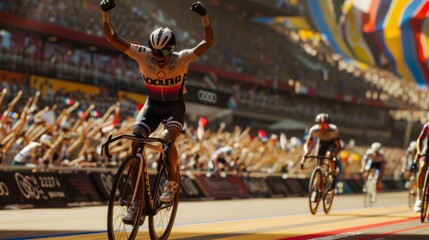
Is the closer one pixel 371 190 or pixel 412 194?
pixel 412 194

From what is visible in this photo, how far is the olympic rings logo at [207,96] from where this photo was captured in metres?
36.0

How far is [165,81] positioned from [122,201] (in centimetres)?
138

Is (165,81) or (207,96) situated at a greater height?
(165,81)

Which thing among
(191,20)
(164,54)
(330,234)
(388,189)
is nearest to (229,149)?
(330,234)

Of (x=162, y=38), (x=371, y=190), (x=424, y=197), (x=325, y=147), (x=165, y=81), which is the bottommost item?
(x=371, y=190)

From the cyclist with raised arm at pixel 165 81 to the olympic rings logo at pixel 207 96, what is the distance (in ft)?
91.6

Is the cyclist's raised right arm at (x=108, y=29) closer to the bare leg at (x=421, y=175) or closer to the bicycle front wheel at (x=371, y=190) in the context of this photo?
the bare leg at (x=421, y=175)


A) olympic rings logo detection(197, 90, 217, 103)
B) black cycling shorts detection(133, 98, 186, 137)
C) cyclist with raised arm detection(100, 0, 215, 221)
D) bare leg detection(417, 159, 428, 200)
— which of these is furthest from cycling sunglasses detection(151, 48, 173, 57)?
olympic rings logo detection(197, 90, 217, 103)

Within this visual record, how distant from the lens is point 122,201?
22.2ft

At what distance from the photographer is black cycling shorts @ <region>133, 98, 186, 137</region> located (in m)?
7.54

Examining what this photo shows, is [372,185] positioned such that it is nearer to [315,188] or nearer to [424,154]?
[315,188]

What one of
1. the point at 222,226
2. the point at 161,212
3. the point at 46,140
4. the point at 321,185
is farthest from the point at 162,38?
the point at 46,140

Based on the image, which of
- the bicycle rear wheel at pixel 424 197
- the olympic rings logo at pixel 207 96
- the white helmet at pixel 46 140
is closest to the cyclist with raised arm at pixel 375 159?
the bicycle rear wheel at pixel 424 197

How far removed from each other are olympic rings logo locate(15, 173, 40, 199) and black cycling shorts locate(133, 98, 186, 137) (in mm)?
7455
